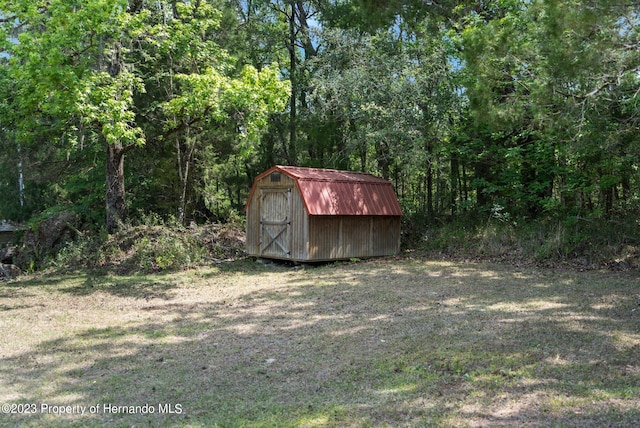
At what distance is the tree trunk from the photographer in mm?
15000

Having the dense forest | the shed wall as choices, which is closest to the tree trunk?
the dense forest

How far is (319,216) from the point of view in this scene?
13.7 m

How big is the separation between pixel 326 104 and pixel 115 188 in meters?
6.90

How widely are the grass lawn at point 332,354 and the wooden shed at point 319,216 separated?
293 cm

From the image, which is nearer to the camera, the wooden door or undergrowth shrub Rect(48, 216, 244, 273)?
undergrowth shrub Rect(48, 216, 244, 273)

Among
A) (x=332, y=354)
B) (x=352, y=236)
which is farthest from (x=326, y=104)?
(x=332, y=354)

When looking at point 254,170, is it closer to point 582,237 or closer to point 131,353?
point 582,237

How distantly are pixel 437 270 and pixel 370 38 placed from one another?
9.23m

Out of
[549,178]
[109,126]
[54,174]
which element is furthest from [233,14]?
[549,178]

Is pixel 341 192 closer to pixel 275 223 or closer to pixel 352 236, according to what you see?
pixel 352 236

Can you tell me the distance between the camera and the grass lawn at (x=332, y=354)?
4426 mm

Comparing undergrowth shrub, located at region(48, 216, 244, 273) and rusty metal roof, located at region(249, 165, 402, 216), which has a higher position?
rusty metal roof, located at region(249, 165, 402, 216)

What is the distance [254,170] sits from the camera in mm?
22031

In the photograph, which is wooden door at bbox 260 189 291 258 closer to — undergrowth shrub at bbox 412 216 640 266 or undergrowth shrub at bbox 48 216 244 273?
undergrowth shrub at bbox 48 216 244 273
